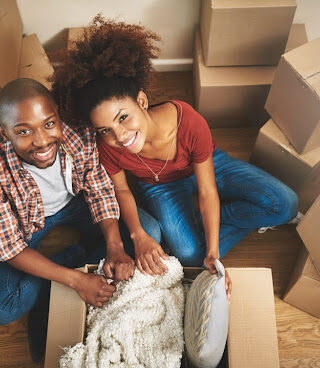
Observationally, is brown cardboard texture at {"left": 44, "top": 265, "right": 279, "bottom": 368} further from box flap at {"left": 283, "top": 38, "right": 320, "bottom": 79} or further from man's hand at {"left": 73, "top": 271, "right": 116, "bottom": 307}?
box flap at {"left": 283, "top": 38, "right": 320, "bottom": 79}

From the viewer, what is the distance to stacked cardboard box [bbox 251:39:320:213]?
1071mm

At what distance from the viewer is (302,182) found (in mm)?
1333

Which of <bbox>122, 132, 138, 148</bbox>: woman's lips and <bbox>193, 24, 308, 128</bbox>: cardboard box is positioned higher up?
<bbox>122, 132, 138, 148</bbox>: woman's lips

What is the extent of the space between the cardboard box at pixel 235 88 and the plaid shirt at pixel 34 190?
589 mm

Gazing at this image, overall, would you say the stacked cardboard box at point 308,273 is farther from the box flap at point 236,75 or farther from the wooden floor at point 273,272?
the box flap at point 236,75

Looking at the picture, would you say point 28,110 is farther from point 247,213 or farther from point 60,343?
point 247,213

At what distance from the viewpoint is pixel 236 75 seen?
1.42 m

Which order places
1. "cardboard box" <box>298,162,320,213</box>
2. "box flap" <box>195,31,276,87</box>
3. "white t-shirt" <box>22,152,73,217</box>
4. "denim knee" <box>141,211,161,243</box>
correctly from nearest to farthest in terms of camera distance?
1. "white t-shirt" <box>22,152,73,217</box>
2. "denim knee" <box>141,211,161,243</box>
3. "cardboard box" <box>298,162,320,213</box>
4. "box flap" <box>195,31,276,87</box>

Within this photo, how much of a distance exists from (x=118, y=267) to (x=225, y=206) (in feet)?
1.55

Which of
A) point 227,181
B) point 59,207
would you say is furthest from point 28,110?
point 227,181


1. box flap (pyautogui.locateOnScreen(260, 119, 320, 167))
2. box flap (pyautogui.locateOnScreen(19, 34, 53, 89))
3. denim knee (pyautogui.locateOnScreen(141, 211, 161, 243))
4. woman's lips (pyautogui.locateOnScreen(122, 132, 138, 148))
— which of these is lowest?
denim knee (pyautogui.locateOnScreen(141, 211, 161, 243))

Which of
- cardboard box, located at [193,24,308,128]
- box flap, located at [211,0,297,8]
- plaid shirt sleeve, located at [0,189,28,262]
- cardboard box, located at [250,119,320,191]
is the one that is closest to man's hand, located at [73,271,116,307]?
plaid shirt sleeve, located at [0,189,28,262]

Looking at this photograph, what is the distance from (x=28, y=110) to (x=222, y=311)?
24.4 inches

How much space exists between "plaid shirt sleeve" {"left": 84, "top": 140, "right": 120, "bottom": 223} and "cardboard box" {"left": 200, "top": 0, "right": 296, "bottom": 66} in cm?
65
